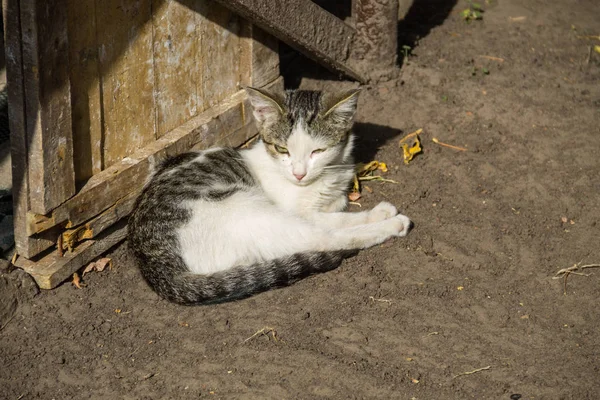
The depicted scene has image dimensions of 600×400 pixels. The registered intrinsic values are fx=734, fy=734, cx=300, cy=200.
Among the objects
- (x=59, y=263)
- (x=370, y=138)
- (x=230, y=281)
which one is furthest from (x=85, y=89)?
(x=370, y=138)

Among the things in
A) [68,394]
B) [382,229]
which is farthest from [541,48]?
[68,394]

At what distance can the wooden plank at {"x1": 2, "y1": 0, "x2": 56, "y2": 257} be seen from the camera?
381 cm

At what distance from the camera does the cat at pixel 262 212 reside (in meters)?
4.38

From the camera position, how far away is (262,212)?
15.5 feet

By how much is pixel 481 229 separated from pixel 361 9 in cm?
225

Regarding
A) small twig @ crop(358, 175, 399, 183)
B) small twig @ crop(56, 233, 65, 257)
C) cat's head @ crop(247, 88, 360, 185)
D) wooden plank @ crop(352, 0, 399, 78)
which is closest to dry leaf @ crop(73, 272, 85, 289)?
small twig @ crop(56, 233, 65, 257)

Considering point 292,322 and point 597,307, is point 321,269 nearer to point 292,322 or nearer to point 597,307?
point 292,322

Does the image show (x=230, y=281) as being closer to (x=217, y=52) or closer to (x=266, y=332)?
(x=266, y=332)

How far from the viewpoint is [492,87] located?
648cm

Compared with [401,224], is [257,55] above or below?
above

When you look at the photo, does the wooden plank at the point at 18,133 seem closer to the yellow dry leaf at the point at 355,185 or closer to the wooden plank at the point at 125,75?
the wooden plank at the point at 125,75

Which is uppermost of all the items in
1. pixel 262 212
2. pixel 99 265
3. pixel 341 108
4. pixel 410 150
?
pixel 341 108

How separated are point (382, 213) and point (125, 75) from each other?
6.43 feet

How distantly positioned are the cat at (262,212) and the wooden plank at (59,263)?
1.00 feet
